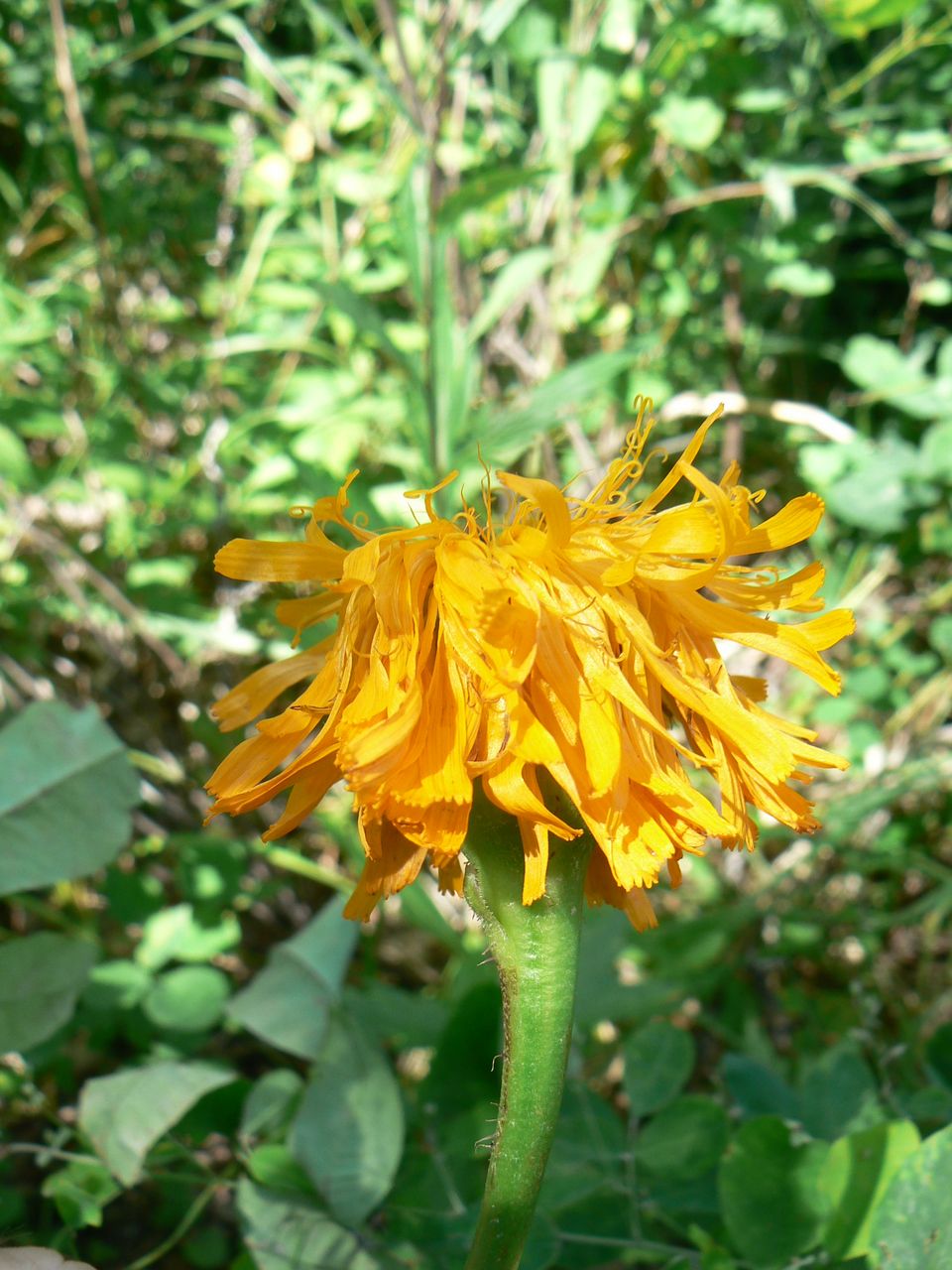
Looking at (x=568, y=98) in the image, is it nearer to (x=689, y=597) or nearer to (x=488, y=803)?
(x=689, y=597)

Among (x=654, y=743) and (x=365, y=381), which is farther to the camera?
(x=365, y=381)

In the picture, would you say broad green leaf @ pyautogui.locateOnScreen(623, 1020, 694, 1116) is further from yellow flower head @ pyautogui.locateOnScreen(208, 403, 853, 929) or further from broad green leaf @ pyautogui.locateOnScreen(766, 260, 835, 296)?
broad green leaf @ pyautogui.locateOnScreen(766, 260, 835, 296)

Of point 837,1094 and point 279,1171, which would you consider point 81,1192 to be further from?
point 837,1094

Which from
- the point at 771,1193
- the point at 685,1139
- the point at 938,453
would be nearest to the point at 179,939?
the point at 685,1139

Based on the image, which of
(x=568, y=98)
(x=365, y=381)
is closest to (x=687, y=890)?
(x=365, y=381)

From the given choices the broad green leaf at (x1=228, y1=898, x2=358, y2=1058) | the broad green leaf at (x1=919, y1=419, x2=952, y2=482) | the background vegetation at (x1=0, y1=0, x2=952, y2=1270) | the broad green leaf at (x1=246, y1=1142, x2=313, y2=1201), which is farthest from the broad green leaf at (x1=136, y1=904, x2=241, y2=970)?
the broad green leaf at (x1=919, y1=419, x2=952, y2=482)

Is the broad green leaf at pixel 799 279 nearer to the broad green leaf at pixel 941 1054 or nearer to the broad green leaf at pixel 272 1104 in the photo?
the broad green leaf at pixel 941 1054

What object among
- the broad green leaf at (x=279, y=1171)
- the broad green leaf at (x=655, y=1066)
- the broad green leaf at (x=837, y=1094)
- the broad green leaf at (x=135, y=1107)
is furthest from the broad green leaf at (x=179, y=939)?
the broad green leaf at (x=837, y=1094)
